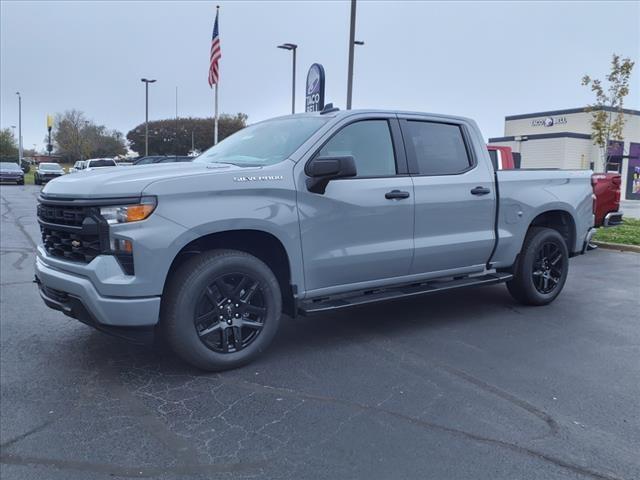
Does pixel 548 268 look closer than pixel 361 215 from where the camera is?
No

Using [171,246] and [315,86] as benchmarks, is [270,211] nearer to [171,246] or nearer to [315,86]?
[171,246]

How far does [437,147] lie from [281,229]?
204 centimetres

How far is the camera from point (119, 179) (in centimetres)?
398

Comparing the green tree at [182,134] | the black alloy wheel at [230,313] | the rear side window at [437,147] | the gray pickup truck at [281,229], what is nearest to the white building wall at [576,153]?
the gray pickup truck at [281,229]

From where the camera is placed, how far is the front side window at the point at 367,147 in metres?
4.90

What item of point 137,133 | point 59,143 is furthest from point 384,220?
point 137,133

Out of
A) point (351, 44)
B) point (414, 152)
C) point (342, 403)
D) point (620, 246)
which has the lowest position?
point (342, 403)

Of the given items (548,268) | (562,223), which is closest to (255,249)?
(548,268)

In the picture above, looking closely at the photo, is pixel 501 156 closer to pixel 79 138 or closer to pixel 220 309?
pixel 220 309

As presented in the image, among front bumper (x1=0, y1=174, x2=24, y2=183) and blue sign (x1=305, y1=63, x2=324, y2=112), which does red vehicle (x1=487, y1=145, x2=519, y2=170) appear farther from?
front bumper (x1=0, y1=174, x2=24, y2=183)

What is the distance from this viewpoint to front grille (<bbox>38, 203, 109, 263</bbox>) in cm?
389

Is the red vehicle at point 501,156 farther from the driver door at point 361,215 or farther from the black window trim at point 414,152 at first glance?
the driver door at point 361,215

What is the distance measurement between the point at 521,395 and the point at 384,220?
5.83 ft

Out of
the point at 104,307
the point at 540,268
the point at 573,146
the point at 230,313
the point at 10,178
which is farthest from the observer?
the point at 573,146
